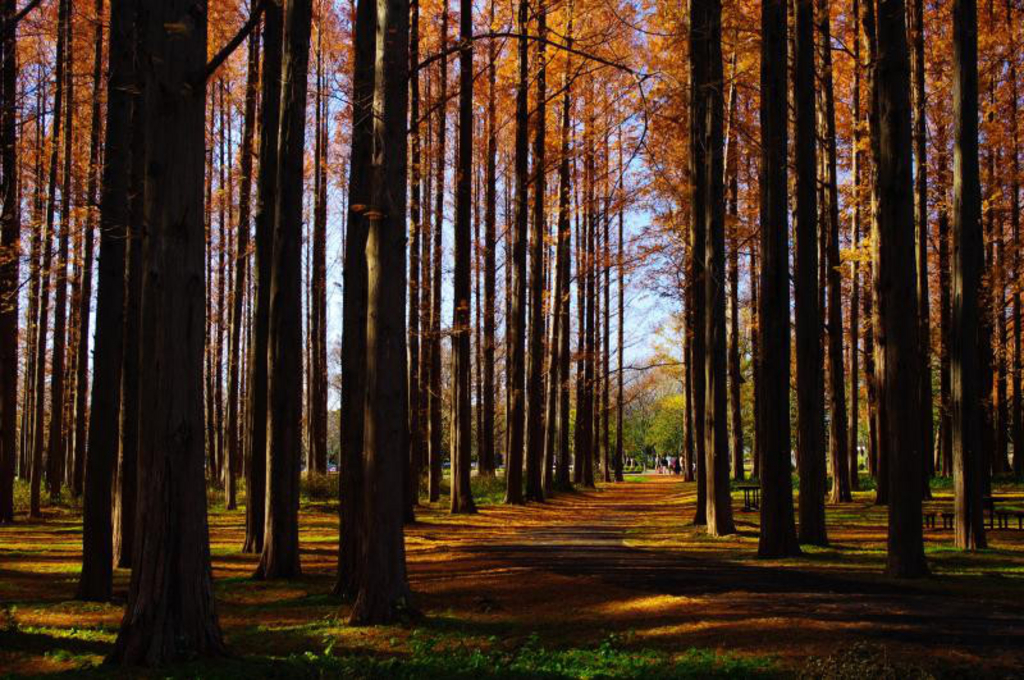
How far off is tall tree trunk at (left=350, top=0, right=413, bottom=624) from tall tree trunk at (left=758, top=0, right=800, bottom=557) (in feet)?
21.4

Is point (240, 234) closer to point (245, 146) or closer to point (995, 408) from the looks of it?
point (245, 146)

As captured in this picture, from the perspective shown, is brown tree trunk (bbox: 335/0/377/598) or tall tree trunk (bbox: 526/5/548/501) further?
tall tree trunk (bbox: 526/5/548/501)

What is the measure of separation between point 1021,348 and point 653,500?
13191 millimetres

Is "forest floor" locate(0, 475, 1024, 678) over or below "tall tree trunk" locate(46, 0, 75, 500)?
below

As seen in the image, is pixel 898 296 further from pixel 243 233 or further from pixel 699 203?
pixel 243 233

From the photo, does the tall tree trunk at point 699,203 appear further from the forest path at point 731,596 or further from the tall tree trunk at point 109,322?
the tall tree trunk at point 109,322

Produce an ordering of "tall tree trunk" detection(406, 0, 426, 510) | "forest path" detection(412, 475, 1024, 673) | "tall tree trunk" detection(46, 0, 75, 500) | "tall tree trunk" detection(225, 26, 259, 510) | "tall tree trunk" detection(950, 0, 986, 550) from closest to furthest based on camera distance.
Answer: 1. "forest path" detection(412, 475, 1024, 673)
2. "tall tree trunk" detection(950, 0, 986, 550)
3. "tall tree trunk" detection(46, 0, 75, 500)
4. "tall tree trunk" detection(406, 0, 426, 510)
5. "tall tree trunk" detection(225, 26, 259, 510)

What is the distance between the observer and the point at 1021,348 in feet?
96.1

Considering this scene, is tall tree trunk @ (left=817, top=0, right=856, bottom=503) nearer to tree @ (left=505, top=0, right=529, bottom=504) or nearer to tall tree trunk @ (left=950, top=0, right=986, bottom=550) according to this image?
tall tree trunk @ (left=950, top=0, right=986, bottom=550)

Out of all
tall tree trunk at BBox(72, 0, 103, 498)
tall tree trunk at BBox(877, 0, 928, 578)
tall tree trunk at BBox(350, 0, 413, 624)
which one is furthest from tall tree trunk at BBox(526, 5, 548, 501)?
tall tree trunk at BBox(350, 0, 413, 624)

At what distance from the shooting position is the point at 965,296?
1332 centimetres

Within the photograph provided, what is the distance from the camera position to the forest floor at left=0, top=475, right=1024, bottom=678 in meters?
6.59

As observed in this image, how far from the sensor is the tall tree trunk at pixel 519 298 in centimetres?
2320

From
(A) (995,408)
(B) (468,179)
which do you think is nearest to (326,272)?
(B) (468,179)
